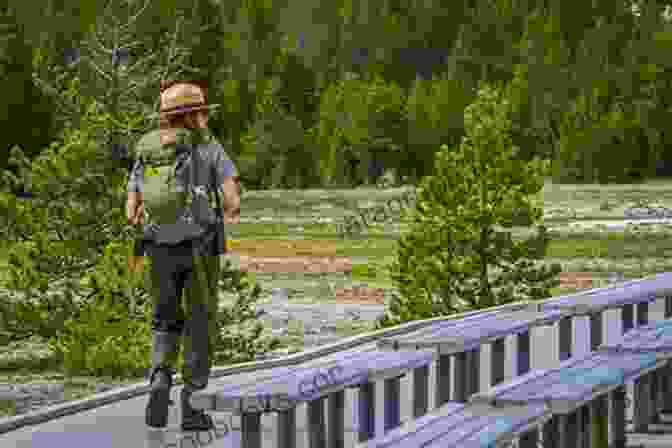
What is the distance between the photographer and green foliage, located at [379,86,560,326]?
20609mm

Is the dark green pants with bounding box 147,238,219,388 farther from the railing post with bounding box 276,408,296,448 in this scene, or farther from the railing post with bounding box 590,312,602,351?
the railing post with bounding box 590,312,602,351

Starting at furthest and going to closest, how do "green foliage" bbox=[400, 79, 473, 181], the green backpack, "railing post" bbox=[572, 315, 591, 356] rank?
"green foliage" bbox=[400, 79, 473, 181] < "railing post" bbox=[572, 315, 591, 356] < the green backpack

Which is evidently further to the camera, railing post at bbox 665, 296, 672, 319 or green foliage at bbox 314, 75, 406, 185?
green foliage at bbox 314, 75, 406, 185

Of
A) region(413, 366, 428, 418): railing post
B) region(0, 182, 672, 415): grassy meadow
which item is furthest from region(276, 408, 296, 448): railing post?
region(0, 182, 672, 415): grassy meadow

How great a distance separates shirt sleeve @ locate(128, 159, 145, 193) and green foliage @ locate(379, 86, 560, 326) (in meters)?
Result: 12.3

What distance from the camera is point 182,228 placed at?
8.20 m

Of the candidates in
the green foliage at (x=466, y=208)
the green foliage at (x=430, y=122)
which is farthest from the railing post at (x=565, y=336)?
the green foliage at (x=430, y=122)

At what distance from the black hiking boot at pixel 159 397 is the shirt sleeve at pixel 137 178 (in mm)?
862

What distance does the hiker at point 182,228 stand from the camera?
816 centimetres

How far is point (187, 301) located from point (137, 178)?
0.64 m

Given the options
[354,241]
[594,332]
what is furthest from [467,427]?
[354,241]

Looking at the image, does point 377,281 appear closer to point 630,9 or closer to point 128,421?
point 128,421

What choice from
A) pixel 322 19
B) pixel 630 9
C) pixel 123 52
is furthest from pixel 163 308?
pixel 322 19

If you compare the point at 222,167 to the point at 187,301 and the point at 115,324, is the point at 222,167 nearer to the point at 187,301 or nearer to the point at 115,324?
the point at 187,301
